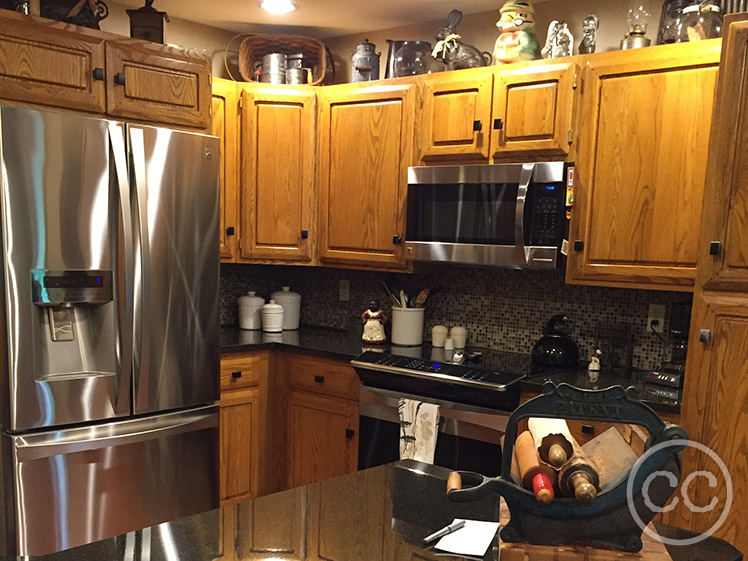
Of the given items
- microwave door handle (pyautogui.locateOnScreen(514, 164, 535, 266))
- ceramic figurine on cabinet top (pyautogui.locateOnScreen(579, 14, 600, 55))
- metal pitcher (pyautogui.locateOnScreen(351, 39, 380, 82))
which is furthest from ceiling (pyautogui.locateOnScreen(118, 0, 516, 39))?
microwave door handle (pyautogui.locateOnScreen(514, 164, 535, 266))

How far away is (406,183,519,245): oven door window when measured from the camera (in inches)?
108

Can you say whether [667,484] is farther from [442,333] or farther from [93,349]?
→ [442,333]

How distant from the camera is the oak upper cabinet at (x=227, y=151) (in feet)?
10.7

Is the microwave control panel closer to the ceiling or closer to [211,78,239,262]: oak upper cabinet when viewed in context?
the ceiling

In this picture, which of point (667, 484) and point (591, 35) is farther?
point (591, 35)

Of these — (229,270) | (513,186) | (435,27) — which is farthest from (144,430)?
(435,27)

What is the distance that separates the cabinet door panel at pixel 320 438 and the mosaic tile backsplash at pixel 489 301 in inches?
27.1

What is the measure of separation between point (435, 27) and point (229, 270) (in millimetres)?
1776

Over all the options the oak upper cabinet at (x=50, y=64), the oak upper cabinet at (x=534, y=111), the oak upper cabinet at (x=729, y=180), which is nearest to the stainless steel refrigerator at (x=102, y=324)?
the oak upper cabinet at (x=50, y=64)

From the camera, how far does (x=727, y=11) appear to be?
7.80 ft

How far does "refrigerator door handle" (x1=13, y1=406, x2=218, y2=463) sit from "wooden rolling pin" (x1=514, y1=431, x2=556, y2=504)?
1.88 meters

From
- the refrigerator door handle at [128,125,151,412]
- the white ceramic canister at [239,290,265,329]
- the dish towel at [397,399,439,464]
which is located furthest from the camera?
the white ceramic canister at [239,290,265,329]

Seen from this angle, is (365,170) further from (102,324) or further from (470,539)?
(470,539)

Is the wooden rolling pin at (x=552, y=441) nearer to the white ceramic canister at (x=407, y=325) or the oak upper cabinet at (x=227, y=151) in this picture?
the white ceramic canister at (x=407, y=325)
